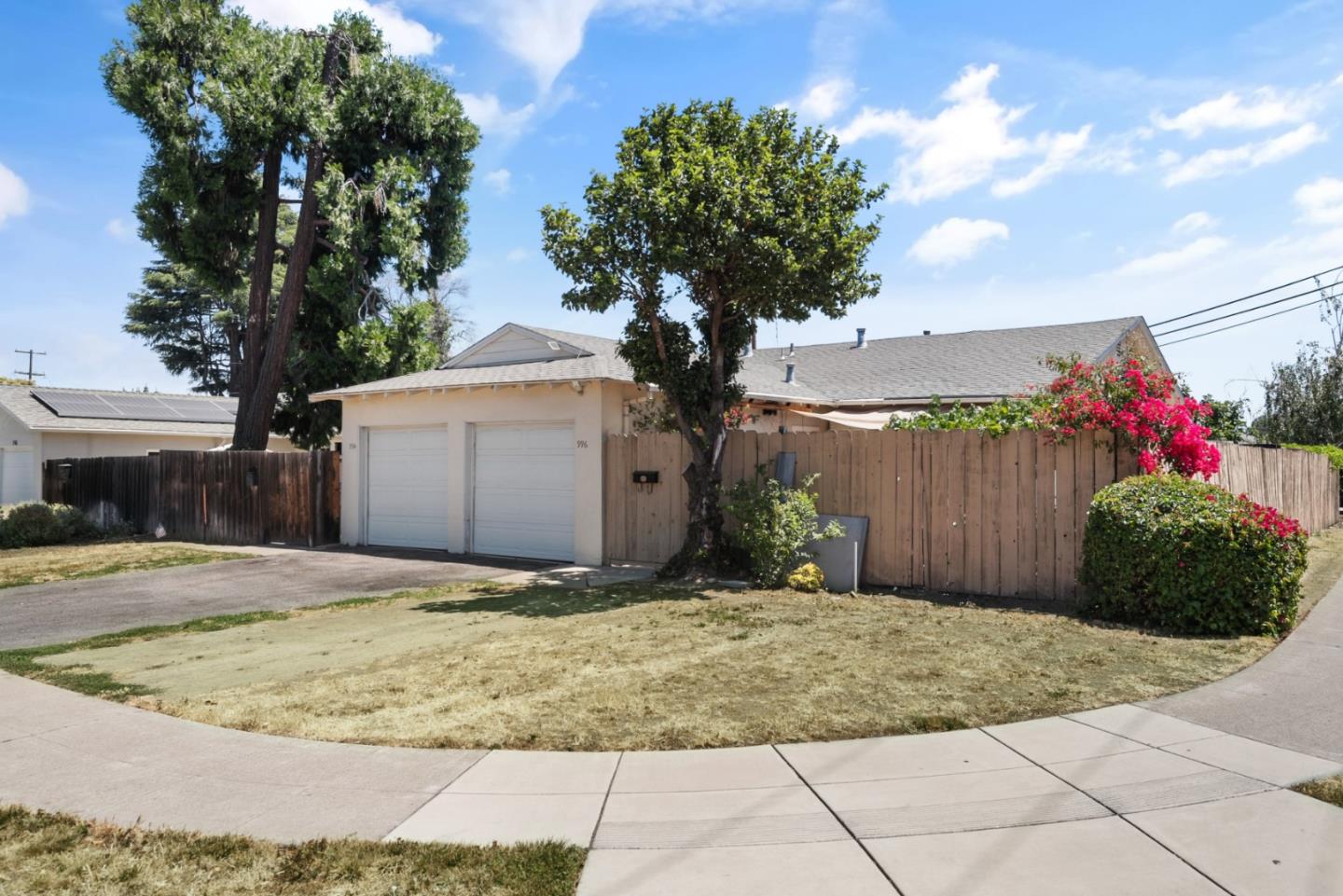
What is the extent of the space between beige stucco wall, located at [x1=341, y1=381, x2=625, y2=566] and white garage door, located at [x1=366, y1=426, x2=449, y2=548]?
255mm

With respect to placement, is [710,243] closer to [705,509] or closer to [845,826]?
[705,509]

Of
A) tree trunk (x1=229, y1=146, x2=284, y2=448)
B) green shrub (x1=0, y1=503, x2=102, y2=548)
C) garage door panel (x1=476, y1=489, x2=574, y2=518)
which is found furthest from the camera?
tree trunk (x1=229, y1=146, x2=284, y2=448)

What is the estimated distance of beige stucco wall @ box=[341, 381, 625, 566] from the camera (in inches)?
525

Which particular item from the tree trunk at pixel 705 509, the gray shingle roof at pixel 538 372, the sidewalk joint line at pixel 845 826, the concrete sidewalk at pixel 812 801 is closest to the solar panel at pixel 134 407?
the gray shingle roof at pixel 538 372

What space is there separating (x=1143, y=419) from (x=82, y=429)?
26.6 m

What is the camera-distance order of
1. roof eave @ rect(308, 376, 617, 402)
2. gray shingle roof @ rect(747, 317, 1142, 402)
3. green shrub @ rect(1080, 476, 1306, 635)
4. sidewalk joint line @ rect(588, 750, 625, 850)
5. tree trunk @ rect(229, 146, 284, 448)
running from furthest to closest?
tree trunk @ rect(229, 146, 284, 448) → gray shingle roof @ rect(747, 317, 1142, 402) → roof eave @ rect(308, 376, 617, 402) → green shrub @ rect(1080, 476, 1306, 635) → sidewalk joint line @ rect(588, 750, 625, 850)

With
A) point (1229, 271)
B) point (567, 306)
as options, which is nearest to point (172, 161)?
point (567, 306)

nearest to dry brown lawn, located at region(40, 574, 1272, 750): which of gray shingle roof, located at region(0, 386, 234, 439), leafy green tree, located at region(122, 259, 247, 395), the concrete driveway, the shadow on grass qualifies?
the shadow on grass

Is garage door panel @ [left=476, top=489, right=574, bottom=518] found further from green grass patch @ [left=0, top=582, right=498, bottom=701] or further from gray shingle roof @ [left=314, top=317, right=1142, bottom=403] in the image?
Result: green grass patch @ [left=0, top=582, right=498, bottom=701]

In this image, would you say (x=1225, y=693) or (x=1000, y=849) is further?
(x=1225, y=693)

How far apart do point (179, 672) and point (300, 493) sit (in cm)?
1128

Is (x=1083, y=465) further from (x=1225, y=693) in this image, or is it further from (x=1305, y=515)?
(x=1305, y=515)

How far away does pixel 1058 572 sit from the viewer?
31.3ft

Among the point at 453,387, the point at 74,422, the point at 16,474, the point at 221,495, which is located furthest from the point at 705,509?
the point at 16,474
